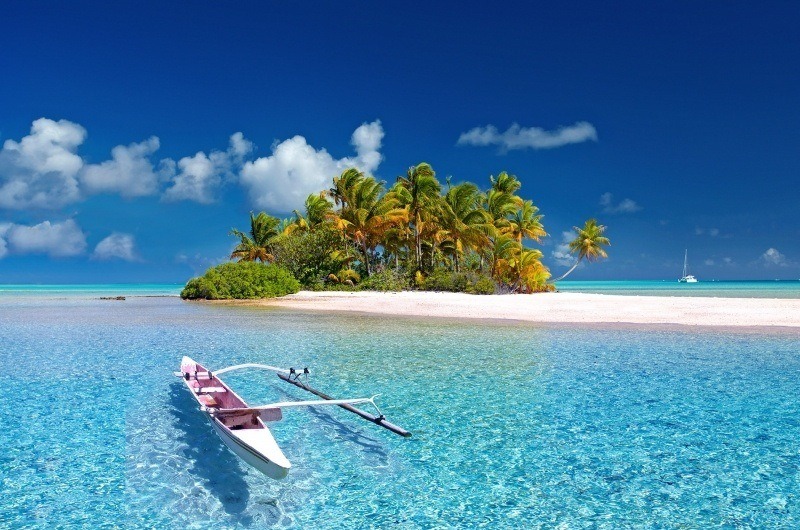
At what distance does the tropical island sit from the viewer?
43.6 metres

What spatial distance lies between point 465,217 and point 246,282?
649 inches

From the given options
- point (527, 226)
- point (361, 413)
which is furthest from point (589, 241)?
point (361, 413)

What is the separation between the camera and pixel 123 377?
12906 millimetres

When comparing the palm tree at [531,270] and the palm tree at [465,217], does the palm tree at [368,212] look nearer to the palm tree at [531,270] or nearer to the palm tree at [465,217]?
the palm tree at [465,217]

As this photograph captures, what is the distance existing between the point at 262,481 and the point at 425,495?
188 cm

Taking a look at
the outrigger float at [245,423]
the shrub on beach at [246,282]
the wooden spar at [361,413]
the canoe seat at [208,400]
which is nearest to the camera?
the outrigger float at [245,423]

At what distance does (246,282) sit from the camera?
4419 cm

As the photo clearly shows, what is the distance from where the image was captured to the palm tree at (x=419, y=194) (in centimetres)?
4343

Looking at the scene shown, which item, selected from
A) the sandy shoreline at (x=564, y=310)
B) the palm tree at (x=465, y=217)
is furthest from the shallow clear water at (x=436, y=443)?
the palm tree at (x=465, y=217)

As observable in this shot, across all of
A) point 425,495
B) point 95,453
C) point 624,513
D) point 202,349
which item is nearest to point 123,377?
point 202,349

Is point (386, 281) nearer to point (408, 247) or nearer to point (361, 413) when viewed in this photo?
point (408, 247)

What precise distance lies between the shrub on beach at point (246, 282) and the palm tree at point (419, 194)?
10.3 m

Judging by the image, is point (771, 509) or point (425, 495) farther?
point (425, 495)

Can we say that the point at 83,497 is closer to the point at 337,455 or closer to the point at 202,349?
the point at 337,455
